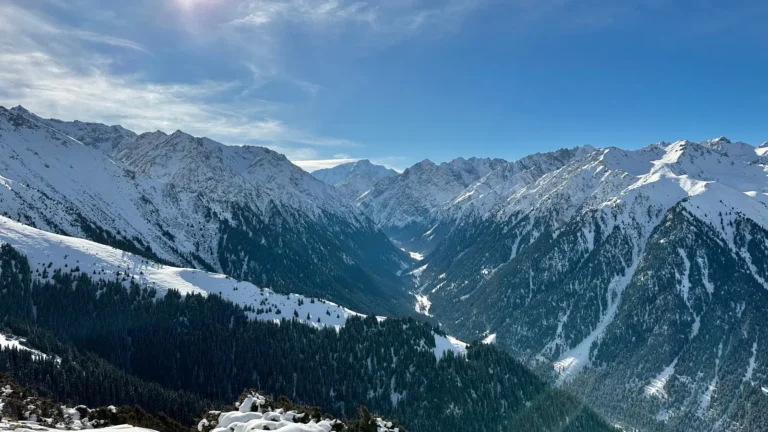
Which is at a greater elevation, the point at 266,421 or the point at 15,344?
the point at 266,421

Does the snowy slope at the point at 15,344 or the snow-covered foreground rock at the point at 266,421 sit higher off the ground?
the snow-covered foreground rock at the point at 266,421

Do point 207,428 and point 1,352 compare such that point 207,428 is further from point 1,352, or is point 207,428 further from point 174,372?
point 174,372

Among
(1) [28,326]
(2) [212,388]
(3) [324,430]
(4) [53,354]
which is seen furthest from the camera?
(2) [212,388]

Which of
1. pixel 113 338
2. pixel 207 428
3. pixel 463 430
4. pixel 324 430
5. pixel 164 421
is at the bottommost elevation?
pixel 463 430

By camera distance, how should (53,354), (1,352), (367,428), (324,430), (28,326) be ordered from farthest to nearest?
(28,326) < (53,354) < (1,352) < (367,428) < (324,430)

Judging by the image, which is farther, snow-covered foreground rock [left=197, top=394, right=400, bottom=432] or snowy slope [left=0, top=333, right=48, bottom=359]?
snowy slope [left=0, top=333, right=48, bottom=359]

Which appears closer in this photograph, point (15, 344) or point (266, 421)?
point (266, 421)

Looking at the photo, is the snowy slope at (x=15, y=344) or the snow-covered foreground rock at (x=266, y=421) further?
the snowy slope at (x=15, y=344)

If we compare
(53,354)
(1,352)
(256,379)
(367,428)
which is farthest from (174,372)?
(367,428)

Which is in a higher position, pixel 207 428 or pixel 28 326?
pixel 207 428

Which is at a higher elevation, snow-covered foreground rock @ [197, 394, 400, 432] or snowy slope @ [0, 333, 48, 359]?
snow-covered foreground rock @ [197, 394, 400, 432]

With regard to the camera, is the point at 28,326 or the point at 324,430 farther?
the point at 28,326
